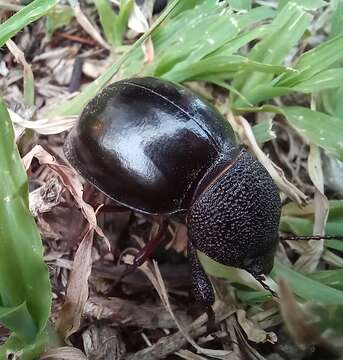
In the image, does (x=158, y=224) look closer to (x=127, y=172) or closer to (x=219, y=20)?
(x=127, y=172)

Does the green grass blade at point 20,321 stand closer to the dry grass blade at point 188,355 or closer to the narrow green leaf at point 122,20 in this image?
the dry grass blade at point 188,355

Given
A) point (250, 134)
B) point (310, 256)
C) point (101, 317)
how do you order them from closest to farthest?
1. point (101, 317)
2. point (310, 256)
3. point (250, 134)

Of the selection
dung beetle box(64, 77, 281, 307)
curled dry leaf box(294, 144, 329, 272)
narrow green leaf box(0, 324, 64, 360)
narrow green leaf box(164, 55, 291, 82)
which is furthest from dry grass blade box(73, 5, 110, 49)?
narrow green leaf box(0, 324, 64, 360)

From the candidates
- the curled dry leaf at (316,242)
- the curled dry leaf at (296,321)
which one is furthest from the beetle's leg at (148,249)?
the curled dry leaf at (296,321)

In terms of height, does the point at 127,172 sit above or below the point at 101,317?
above

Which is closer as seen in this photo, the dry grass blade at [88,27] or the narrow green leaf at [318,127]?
the narrow green leaf at [318,127]

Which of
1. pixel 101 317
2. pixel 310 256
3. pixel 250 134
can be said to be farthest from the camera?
pixel 250 134

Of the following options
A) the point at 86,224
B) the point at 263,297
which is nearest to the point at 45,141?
the point at 86,224
